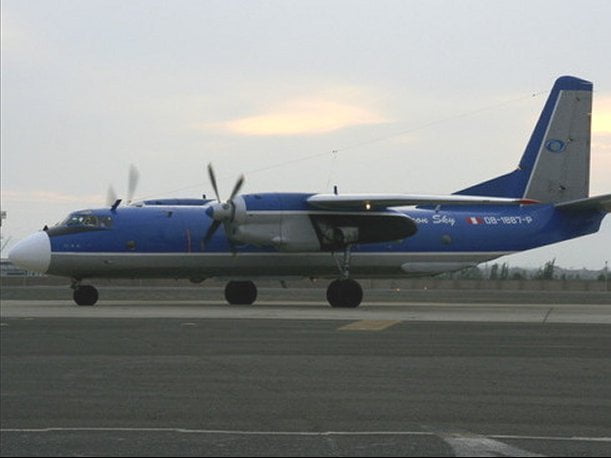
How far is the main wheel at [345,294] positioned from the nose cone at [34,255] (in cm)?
940

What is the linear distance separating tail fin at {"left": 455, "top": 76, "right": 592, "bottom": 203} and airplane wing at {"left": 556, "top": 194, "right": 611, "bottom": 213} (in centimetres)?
132

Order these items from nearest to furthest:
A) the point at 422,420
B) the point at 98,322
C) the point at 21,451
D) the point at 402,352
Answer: the point at 21,451
the point at 422,420
the point at 402,352
the point at 98,322

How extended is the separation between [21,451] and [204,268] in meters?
27.8

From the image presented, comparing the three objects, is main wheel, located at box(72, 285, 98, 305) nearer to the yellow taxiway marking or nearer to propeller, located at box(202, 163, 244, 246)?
propeller, located at box(202, 163, 244, 246)

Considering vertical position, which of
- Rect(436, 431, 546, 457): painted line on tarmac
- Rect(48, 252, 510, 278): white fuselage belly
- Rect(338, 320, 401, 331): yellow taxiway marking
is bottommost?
Rect(436, 431, 546, 457): painted line on tarmac

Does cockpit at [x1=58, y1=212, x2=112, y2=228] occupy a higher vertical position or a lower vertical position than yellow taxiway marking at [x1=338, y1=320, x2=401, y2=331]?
higher

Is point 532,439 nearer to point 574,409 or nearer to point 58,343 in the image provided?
point 574,409

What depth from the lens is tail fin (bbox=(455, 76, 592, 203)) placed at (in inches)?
1617

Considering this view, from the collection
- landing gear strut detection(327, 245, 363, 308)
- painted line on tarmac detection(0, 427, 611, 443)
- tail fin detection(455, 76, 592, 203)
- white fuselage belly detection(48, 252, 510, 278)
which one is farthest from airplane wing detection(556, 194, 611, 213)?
painted line on tarmac detection(0, 427, 611, 443)

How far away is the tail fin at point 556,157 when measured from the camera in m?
41.1

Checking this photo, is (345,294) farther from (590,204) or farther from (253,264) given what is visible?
(590,204)

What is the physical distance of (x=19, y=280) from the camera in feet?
259

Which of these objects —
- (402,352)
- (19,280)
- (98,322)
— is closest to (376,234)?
(98,322)

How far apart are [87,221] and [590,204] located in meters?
17.7
